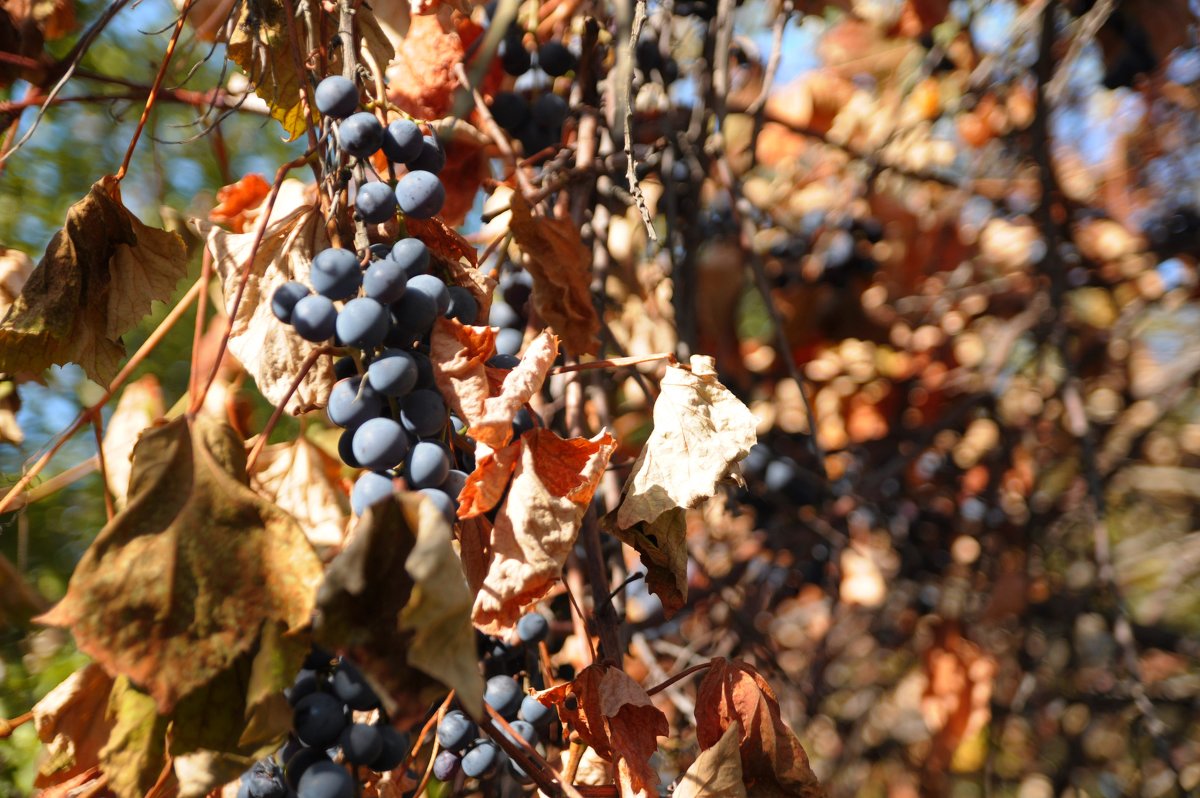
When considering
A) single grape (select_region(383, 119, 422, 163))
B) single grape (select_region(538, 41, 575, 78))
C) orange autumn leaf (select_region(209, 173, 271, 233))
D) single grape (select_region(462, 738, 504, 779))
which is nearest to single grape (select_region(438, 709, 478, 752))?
single grape (select_region(462, 738, 504, 779))

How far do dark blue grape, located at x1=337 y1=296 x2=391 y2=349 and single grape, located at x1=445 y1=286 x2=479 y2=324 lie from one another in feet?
0.33

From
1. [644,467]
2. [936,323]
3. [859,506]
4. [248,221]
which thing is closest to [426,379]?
[644,467]

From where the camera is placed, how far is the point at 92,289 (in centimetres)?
82

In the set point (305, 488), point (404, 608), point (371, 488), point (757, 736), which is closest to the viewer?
point (404, 608)

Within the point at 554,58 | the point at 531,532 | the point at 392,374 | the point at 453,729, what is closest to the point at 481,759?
the point at 453,729

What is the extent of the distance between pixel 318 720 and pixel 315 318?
28cm

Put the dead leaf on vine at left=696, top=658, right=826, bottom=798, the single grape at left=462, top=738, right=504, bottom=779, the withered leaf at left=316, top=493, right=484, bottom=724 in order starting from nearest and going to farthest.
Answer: the withered leaf at left=316, top=493, right=484, bottom=724 → the dead leaf on vine at left=696, top=658, right=826, bottom=798 → the single grape at left=462, top=738, right=504, bottom=779

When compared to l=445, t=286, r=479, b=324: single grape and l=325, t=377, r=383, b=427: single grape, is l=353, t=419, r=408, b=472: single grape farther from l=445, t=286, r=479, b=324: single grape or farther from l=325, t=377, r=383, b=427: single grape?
l=445, t=286, r=479, b=324: single grape

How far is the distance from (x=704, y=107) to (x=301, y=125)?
0.57m

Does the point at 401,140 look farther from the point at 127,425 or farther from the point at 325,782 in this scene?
the point at 127,425

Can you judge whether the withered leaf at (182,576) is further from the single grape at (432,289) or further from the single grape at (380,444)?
the single grape at (432,289)

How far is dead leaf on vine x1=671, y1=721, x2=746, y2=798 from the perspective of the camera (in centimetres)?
69

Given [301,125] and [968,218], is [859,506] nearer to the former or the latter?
[968,218]

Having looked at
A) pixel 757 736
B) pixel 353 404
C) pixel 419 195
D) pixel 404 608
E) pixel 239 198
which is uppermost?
pixel 239 198
